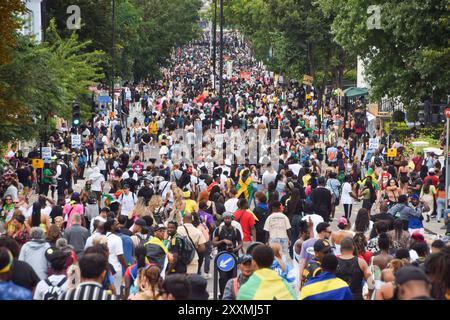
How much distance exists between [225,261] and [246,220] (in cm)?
528

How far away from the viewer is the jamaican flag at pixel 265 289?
11430 mm

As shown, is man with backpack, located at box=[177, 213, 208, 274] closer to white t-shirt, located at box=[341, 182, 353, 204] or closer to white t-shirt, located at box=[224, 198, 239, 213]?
Result: white t-shirt, located at box=[224, 198, 239, 213]

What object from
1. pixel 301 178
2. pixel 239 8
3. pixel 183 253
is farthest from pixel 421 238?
pixel 239 8

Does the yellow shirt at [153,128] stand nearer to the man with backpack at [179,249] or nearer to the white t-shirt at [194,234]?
the white t-shirt at [194,234]

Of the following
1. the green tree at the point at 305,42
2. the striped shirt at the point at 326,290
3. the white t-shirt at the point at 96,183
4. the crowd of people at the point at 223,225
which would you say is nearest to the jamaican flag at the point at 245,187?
the crowd of people at the point at 223,225

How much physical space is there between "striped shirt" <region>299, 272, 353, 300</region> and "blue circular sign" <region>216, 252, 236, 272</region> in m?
4.24

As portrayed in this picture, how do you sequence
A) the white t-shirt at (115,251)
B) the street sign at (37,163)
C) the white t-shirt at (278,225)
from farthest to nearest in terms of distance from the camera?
the street sign at (37,163) → the white t-shirt at (278,225) → the white t-shirt at (115,251)

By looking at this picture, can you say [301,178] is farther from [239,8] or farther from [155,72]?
[239,8]

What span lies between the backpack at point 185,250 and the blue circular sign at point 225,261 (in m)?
1.28

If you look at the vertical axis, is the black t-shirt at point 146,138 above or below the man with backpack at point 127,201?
above

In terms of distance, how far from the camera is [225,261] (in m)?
16.6

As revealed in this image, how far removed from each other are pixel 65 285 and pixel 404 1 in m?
31.0

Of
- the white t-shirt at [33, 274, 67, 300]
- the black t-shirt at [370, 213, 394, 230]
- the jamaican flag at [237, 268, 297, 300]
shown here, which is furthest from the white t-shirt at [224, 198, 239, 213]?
the jamaican flag at [237, 268, 297, 300]

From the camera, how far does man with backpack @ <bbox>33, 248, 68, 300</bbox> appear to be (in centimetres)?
1340
